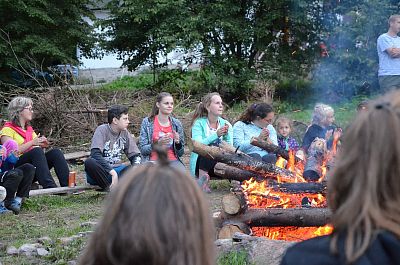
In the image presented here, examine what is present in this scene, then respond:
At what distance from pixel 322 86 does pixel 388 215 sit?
51.5ft

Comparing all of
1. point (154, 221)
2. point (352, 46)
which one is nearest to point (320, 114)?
point (154, 221)

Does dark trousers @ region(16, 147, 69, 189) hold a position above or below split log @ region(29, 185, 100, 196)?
above

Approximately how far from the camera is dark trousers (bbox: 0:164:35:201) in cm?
787

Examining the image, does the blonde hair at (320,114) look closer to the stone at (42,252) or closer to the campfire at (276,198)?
the campfire at (276,198)

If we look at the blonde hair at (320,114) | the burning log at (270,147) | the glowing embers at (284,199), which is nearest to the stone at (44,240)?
the glowing embers at (284,199)

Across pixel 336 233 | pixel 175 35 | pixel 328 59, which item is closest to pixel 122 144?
pixel 336 233

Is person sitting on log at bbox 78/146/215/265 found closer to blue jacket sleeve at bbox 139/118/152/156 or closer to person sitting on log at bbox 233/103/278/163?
blue jacket sleeve at bbox 139/118/152/156

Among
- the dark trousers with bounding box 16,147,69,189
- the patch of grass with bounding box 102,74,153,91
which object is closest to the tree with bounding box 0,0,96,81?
the patch of grass with bounding box 102,74,153,91

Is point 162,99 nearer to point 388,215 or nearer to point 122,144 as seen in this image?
point 122,144

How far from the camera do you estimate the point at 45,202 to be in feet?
28.6

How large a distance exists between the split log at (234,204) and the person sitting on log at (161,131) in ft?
8.95

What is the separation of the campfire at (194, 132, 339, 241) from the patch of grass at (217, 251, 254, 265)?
25.0 inches

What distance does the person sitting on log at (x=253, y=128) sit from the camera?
29.1 feet

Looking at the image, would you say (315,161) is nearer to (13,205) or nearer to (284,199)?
(284,199)
